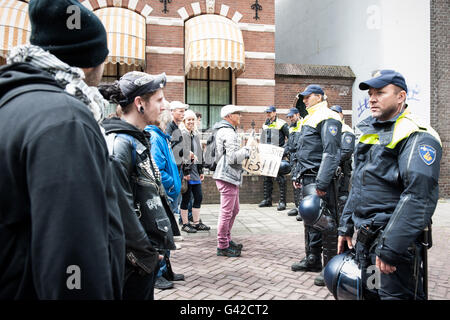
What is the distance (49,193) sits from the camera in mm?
892

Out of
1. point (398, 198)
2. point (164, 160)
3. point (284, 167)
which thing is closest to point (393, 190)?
point (398, 198)

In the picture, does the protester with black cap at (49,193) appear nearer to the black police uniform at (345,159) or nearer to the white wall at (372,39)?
the black police uniform at (345,159)

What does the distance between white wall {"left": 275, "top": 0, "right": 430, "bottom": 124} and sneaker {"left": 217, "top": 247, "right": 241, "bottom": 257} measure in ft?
27.5

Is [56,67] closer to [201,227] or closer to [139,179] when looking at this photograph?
[139,179]

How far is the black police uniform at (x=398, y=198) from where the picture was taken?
229 centimetres

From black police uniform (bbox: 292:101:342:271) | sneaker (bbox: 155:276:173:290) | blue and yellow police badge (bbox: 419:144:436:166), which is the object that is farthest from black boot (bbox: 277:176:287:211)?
blue and yellow police badge (bbox: 419:144:436:166)

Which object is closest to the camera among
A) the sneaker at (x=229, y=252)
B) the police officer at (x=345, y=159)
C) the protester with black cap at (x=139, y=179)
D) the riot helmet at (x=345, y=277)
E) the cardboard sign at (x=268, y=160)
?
the protester with black cap at (x=139, y=179)

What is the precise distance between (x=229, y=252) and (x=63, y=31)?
435 centimetres

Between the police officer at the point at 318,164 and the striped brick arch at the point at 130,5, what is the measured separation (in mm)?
7974

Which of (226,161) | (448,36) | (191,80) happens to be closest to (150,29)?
(191,80)

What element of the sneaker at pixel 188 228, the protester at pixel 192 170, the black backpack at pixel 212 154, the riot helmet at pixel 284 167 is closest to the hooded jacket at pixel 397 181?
the black backpack at pixel 212 154

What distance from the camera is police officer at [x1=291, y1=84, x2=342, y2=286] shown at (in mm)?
4184

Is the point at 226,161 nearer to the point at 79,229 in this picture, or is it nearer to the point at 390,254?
the point at 390,254
